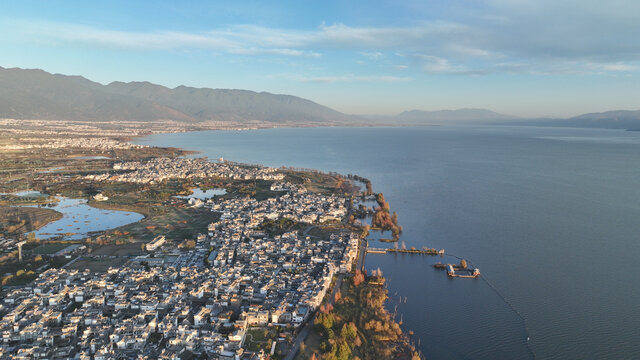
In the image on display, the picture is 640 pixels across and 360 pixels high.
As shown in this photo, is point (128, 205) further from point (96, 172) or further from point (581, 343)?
point (581, 343)

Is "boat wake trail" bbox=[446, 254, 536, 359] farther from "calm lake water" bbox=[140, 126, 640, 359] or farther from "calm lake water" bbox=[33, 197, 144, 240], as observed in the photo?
"calm lake water" bbox=[33, 197, 144, 240]

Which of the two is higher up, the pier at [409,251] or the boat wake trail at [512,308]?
the pier at [409,251]

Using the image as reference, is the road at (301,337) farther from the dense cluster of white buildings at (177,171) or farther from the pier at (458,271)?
the dense cluster of white buildings at (177,171)

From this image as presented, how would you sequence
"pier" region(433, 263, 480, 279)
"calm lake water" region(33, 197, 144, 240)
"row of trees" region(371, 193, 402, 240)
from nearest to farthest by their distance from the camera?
"pier" region(433, 263, 480, 279), "calm lake water" region(33, 197, 144, 240), "row of trees" region(371, 193, 402, 240)

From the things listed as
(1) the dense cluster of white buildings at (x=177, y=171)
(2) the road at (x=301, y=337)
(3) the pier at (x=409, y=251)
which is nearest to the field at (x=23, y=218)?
(1) the dense cluster of white buildings at (x=177, y=171)

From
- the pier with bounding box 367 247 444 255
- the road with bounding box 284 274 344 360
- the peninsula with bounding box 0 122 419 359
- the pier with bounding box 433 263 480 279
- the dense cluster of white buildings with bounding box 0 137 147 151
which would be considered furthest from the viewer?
the dense cluster of white buildings with bounding box 0 137 147 151

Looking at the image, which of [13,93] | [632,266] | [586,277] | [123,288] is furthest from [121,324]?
[13,93]

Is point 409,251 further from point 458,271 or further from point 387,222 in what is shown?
point 387,222

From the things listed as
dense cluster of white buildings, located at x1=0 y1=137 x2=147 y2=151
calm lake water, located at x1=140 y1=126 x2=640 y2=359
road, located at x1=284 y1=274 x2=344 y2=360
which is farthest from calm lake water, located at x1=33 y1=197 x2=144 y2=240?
dense cluster of white buildings, located at x1=0 y1=137 x2=147 y2=151
